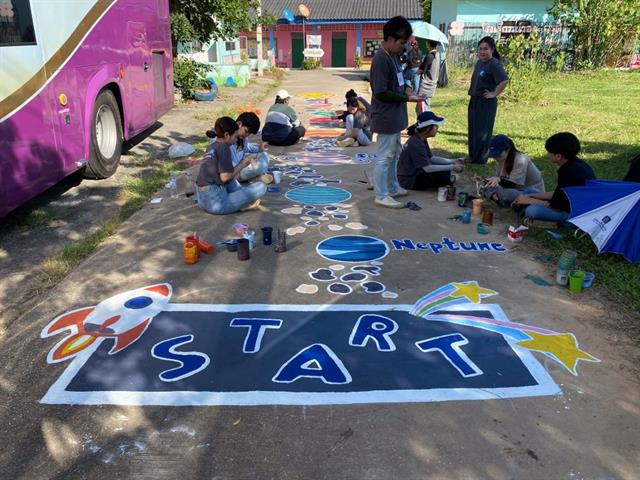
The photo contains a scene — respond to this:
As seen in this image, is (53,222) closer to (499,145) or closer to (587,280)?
(499,145)

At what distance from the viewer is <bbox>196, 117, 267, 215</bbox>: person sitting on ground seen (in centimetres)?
528

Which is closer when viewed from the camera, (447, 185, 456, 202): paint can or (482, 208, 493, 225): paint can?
(482, 208, 493, 225): paint can

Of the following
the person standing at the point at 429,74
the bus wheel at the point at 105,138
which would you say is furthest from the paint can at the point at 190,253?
the person standing at the point at 429,74

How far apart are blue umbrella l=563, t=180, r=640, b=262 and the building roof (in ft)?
116

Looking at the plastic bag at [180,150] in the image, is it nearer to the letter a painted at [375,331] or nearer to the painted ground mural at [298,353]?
the painted ground mural at [298,353]

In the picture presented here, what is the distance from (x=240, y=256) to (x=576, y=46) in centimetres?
2054

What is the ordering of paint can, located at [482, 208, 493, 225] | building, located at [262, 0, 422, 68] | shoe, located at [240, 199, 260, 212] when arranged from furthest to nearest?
building, located at [262, 0, 422, 68] → shoe, located at [240, 199, 260, 212] → paint can, located at [482, 208, 493, 225]

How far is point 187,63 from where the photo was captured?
14.6 meters

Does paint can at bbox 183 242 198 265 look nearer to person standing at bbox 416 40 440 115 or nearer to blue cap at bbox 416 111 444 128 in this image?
blue cap at bbox 416 111 444 128

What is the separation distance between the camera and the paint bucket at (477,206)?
5562 mm

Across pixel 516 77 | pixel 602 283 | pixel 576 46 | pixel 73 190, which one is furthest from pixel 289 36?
pixel 602 283

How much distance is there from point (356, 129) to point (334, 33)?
32221 millimetres

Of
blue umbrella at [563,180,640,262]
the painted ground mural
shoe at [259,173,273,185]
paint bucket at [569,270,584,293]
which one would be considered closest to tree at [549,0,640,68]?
shoe at [259,173,273,185]

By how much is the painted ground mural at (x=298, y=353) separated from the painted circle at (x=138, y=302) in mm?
13
